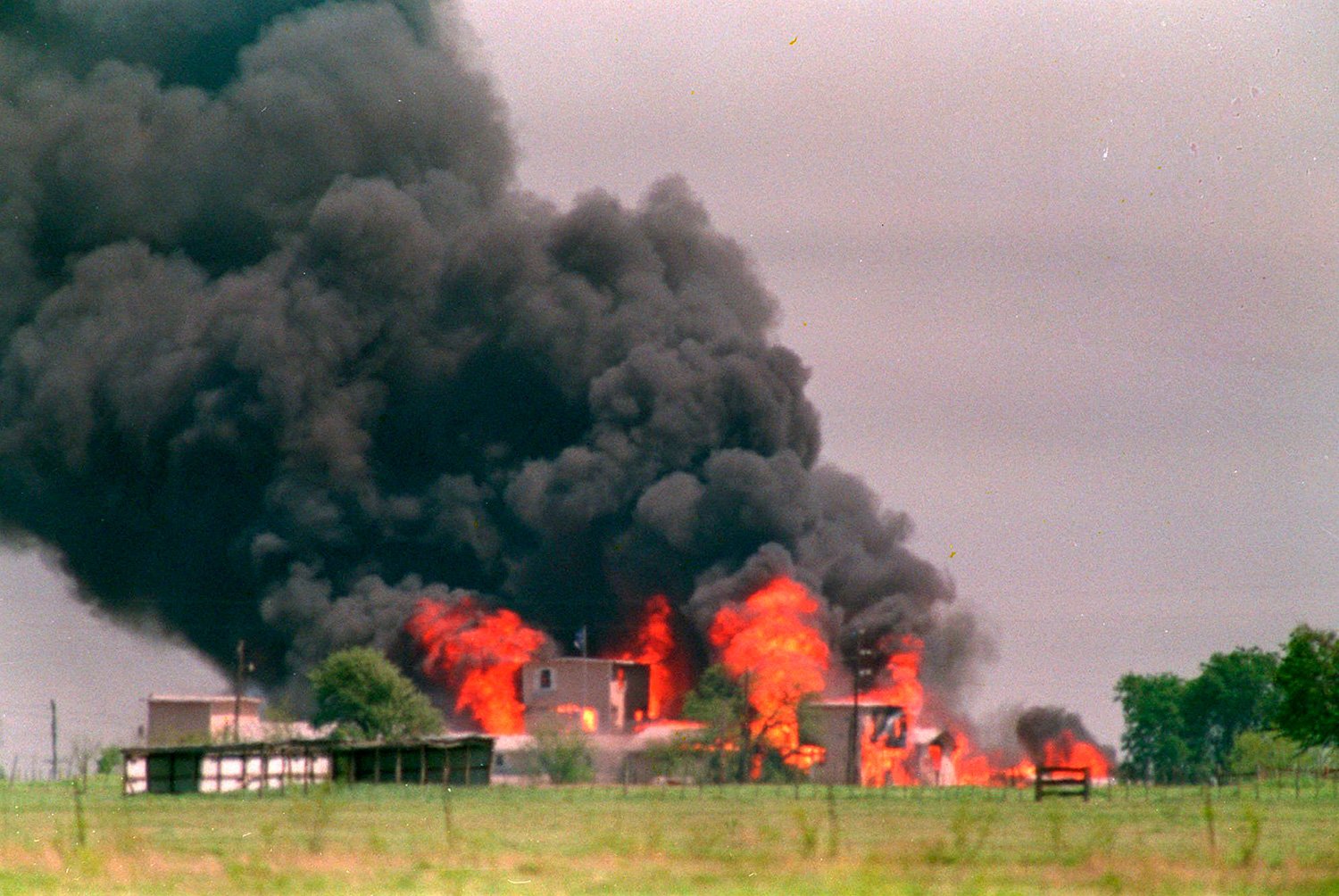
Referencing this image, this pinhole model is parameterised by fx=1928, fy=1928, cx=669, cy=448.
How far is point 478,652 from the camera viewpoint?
88062 millimetres

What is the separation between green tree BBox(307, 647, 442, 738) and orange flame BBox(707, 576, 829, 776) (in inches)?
517

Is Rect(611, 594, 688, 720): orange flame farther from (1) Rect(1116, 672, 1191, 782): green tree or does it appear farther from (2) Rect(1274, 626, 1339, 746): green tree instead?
(2) Rect(1274, 626, 1339, 746): green tree

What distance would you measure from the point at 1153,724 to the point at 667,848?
204 ft

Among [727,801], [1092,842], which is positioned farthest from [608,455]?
[1092,842]

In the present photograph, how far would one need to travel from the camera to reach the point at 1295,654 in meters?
69.1

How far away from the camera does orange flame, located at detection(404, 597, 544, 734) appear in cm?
8575

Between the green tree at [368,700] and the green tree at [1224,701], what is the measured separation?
36.6 m

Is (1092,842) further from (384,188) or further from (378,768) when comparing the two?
(384,188)

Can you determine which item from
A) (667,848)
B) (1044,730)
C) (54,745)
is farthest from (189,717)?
(667,848)

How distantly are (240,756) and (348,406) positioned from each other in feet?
153

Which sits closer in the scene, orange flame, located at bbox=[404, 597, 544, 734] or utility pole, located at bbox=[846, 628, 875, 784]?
utility pole, located at bbox=[846, 628, 875, 784]

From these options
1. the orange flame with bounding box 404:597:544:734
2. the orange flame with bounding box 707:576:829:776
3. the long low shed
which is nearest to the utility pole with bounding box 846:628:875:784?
the orange flame with bounding box 707:576:829:776

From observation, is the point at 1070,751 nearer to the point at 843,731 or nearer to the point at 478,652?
the point at 843,731

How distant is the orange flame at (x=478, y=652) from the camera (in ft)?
281
